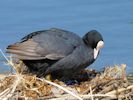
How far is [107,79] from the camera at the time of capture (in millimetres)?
9023

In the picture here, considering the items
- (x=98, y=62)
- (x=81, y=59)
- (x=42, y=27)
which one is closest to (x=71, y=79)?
(x=81, y=59)

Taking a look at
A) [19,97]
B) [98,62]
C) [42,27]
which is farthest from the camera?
[42,27]

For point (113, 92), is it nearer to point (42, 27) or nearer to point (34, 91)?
point (34, 91)

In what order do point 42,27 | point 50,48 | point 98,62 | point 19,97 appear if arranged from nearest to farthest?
point 19,97 < point 50,48 < point 98,62 < point 42,27

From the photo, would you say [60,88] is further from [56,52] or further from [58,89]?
[56,52]

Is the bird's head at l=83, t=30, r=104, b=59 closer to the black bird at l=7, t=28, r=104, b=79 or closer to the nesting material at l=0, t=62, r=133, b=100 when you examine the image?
the black bird at l=7, t=28, r=104, b=79

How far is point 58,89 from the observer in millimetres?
8617

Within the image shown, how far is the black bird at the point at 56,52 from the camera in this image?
9.06 m

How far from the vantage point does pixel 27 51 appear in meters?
9.06

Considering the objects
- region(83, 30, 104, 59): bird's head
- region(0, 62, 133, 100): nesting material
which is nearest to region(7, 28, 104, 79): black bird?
region(83, 30, 104, 59): bird's head

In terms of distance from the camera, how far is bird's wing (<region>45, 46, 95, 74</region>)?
9.11 metres

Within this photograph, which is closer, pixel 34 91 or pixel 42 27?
pixel 34 91

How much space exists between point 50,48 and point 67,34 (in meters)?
0.24

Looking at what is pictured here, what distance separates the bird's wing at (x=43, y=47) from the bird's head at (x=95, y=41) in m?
0.18
